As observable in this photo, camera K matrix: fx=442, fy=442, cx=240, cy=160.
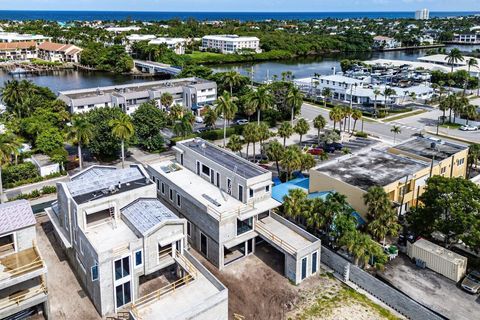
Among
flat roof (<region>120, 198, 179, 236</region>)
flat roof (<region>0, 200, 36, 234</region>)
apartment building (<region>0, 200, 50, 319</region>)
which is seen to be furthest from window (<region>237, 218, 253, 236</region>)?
flat roof (<region>0, 200, 36, 234</region>)

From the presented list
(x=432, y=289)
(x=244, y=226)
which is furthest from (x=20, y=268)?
(x=432, y=289)

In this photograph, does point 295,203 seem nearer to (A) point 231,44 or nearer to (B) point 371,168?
(B) point 371,168

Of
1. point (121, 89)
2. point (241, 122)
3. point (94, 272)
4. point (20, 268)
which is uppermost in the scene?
point (121, 89)

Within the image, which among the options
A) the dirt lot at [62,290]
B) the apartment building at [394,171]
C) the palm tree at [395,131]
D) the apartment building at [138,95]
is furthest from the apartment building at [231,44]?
the dirt lot at [62,290]

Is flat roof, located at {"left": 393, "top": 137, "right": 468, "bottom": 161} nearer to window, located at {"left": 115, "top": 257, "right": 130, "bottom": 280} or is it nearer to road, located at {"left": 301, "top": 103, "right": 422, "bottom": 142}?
road, located at {"left": 301, "top": 103, "right": 422, "bottom": 142}

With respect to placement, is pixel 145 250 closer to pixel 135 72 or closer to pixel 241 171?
pixel 241 171

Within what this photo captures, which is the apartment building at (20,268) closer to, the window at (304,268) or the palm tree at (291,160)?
the window at (304,268)

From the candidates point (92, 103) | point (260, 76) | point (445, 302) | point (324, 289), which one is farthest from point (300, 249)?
point (260, 76)
